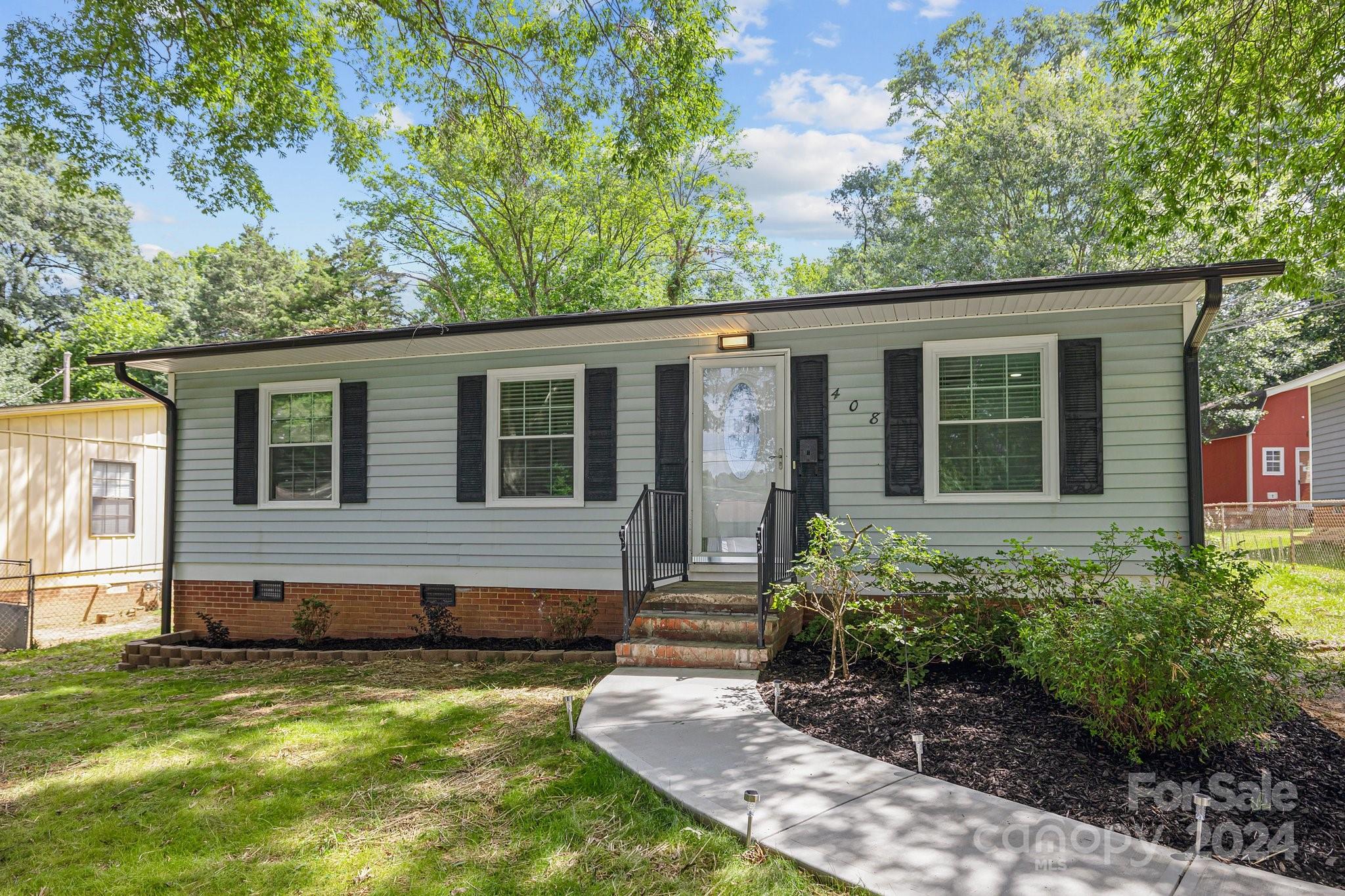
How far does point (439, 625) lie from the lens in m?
7.31

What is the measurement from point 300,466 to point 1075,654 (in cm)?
732

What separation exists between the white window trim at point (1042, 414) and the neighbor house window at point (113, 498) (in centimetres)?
1129

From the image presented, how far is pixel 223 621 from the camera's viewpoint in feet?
26.2

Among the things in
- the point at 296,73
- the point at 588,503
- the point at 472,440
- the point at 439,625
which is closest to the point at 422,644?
the point at 439,625

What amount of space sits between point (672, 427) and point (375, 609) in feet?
11.8

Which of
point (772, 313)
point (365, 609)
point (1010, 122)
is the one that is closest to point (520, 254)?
point (1010, 122)

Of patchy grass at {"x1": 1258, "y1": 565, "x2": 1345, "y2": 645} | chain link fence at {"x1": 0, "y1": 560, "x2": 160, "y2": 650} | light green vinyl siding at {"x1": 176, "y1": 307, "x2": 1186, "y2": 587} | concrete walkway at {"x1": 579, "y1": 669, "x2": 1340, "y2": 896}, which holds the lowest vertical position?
chain link fence at {"x1": 0, "y1": 560, "x2": 160, "y2": 650}

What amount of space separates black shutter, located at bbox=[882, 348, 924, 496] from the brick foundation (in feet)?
8.78

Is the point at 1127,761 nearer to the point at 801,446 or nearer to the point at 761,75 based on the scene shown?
the point at 801,446

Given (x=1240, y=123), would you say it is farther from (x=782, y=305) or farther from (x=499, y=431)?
(x=499, y=431)

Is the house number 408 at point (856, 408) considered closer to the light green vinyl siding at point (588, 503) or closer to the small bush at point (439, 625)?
the light green vinyl siding at point (588, 503)

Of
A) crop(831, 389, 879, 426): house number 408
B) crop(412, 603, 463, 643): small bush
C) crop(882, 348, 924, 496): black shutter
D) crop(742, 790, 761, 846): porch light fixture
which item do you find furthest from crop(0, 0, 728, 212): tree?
crop(742, 790, 761, 846): porch light fixture

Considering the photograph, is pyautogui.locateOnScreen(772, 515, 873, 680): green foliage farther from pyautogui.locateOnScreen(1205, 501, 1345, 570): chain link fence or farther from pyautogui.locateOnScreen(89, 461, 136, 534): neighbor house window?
pyautogui.locateOnScreen(89, 461, 136, 534): neighbor house window

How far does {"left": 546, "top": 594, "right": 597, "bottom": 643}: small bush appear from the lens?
6.77m
